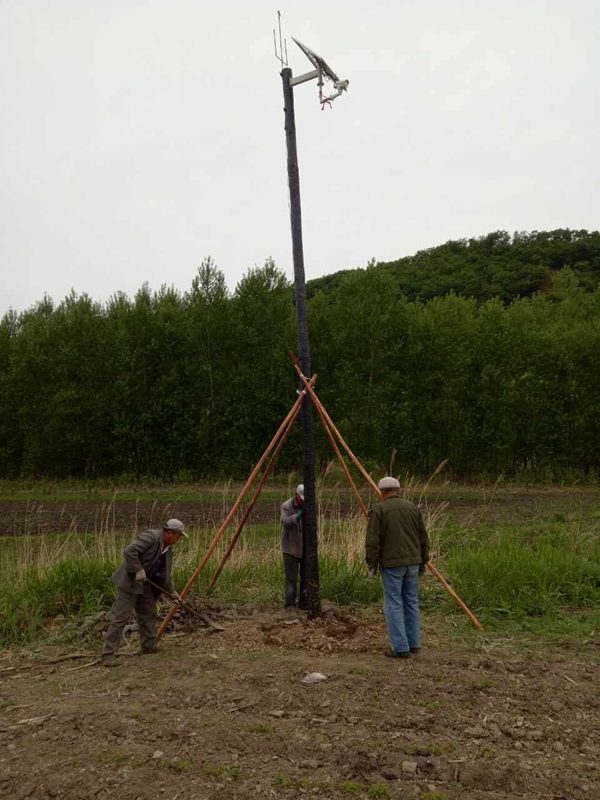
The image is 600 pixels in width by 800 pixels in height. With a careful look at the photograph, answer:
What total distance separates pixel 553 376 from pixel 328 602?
15910 millimetres

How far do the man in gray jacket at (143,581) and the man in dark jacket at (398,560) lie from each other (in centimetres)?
172

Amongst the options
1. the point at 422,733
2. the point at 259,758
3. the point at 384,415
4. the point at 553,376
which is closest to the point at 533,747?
the point at 422,733

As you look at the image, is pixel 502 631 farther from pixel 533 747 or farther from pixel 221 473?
pixel 221 473

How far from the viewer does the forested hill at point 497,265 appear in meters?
45.4

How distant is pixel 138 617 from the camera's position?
6.44m

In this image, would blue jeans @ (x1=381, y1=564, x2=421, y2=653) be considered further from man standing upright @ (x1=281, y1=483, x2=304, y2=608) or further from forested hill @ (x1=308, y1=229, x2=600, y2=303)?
forested hill @ (x1=308, y1=229, x2=600, y2=303)

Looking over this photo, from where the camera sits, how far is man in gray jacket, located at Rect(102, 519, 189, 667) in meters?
6.17

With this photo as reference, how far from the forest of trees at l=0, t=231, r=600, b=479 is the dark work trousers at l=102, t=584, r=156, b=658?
568 inches

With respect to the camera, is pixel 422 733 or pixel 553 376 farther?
pixel 553 376

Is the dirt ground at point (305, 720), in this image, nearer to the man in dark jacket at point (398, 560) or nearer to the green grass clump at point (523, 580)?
the man in dark jacket at point (398, 560)

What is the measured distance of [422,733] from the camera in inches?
173

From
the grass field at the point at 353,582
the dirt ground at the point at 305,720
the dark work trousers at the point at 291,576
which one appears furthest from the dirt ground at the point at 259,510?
the dirt ground at the point at 305,720

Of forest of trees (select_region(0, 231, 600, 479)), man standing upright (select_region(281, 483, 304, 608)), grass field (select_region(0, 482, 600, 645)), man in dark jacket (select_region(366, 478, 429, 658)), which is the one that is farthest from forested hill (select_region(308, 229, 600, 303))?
man in dark jacket (select_region(366, 478, 429, 658))

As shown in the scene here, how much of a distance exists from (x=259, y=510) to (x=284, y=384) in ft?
22.5
